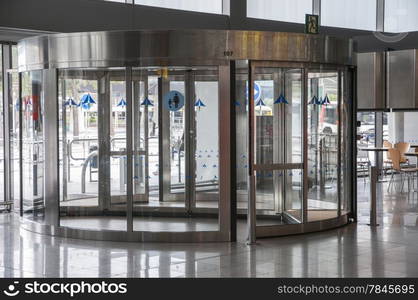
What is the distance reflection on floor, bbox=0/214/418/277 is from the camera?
726cm

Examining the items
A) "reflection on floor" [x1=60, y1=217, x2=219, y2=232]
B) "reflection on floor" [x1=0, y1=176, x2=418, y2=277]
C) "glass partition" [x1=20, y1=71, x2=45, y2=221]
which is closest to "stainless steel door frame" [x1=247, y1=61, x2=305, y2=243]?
"reflection on floor" [x1=0, y1=176, x2=418, y2=277]

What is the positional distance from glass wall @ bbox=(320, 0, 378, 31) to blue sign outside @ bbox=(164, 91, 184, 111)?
24.2 ft

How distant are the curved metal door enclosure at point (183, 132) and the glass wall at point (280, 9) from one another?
496 cm

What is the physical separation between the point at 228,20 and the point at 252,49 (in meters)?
5.31

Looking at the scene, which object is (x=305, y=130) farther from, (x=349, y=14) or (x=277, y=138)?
(x=349, y=14)

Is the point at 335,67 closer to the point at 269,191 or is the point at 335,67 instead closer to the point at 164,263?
the point at 269,191

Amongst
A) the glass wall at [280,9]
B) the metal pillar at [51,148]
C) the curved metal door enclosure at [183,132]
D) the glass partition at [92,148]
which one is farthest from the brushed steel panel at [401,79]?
the metal pillar at [51,148]

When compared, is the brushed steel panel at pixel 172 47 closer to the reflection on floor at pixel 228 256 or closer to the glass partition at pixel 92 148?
the glass partition at pixel 92 148

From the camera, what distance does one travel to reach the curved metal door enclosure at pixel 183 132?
895 cm

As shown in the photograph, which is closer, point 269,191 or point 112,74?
point 112,74

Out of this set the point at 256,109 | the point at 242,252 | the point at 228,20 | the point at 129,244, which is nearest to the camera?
the point at 242,252


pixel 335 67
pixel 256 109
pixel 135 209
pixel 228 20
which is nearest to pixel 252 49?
pixel 256 109

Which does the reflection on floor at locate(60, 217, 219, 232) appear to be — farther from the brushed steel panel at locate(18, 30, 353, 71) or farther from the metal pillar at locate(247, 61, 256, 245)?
the brushed steel panel at locate(18, 30, 353, 71)

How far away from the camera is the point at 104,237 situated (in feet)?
29.9
